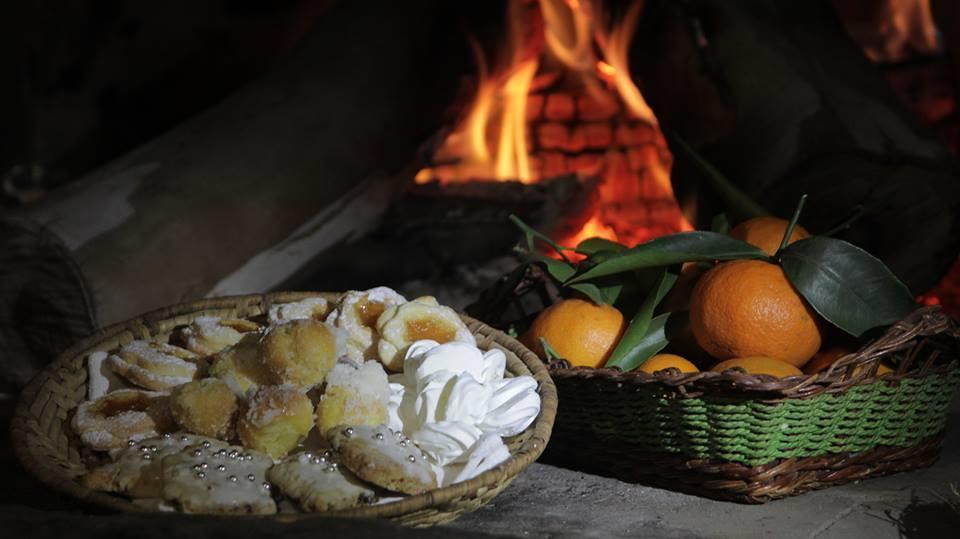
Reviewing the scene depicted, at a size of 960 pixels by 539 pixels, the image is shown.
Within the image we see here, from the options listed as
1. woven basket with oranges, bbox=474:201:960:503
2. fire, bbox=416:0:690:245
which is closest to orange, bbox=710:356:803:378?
woven basket with oranges, bbox=474:201:960:503

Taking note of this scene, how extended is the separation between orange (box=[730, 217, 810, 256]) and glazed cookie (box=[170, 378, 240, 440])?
40.3 inches

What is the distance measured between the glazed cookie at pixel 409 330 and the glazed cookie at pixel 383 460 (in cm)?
26

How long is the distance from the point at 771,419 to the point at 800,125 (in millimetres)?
1387

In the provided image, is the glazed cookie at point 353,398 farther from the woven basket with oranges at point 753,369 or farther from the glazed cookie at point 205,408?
the woven basket with oranges at point 753,369

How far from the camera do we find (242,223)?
3170mm

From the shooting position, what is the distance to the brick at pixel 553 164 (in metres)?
3.68

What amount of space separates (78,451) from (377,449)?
0.51 m

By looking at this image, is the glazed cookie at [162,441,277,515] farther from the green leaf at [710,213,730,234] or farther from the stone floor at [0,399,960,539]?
the green leaf at [710,213,730,234]

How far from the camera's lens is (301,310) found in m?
1.80

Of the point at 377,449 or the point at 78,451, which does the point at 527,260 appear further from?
the point at 78,451

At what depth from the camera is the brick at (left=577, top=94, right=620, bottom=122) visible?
360 centimetres

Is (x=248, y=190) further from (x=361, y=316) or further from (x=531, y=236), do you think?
(x=361, y=316)

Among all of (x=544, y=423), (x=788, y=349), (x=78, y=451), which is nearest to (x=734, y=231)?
(x=788, y=349)

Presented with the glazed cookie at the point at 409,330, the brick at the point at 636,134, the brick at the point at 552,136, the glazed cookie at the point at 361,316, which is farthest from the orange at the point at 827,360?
the brick at the point at 552,136
